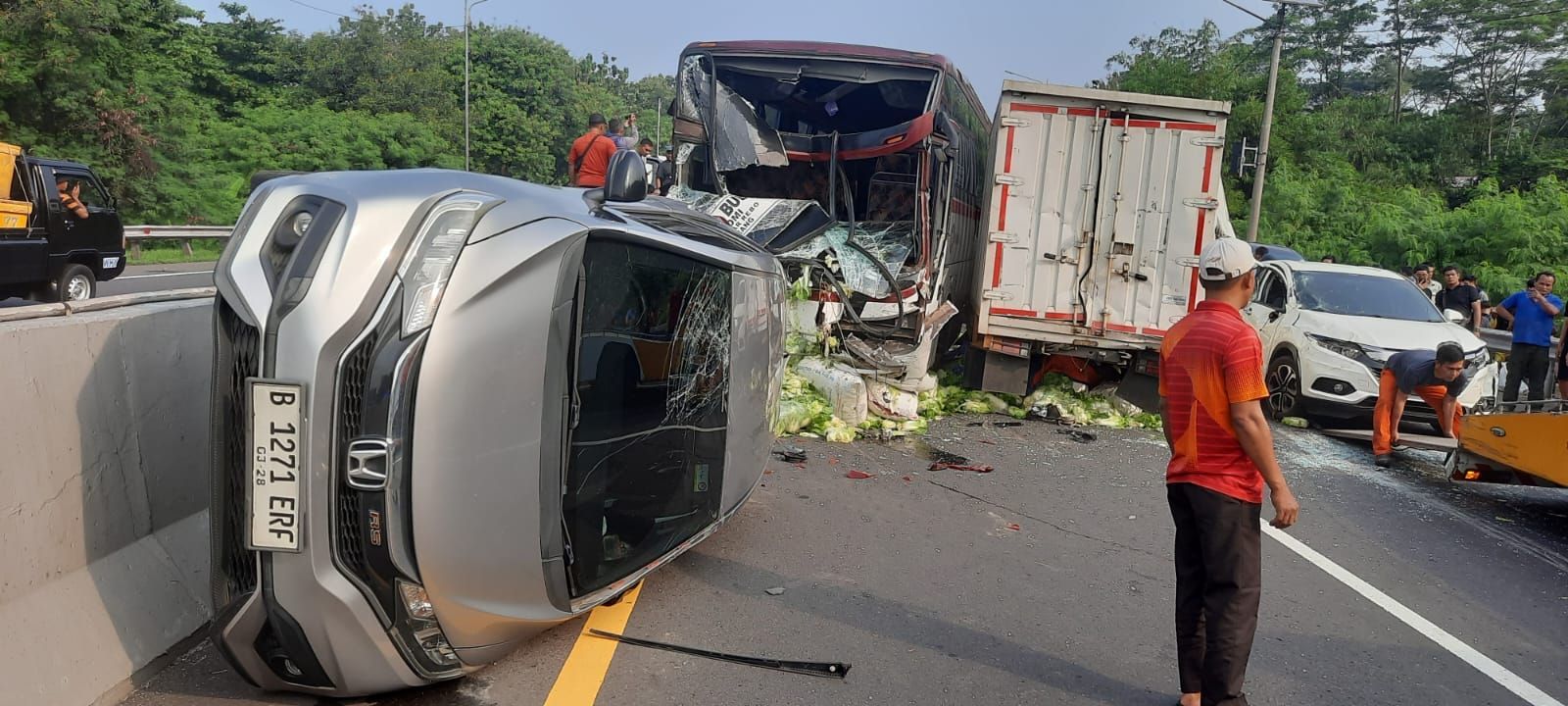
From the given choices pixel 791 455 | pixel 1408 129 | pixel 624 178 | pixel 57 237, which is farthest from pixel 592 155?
pixel 1408 129

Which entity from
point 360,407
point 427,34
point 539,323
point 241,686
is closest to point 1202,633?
point 539,323

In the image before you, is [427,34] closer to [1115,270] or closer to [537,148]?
[537,148]

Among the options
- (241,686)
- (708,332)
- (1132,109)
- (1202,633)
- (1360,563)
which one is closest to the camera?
(241,686)

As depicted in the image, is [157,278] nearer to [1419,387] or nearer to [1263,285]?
[1263,285]

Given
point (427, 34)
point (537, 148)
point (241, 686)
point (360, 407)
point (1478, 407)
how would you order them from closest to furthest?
point (360, 407) → point (241, 686) → point (1478, 407) → point (537, 148) → point (427, 34)

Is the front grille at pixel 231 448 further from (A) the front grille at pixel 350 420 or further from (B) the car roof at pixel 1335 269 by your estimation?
(B) the car roof at pixel 1335 269

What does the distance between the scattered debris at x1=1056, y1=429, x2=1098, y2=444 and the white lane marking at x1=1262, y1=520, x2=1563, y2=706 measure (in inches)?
112

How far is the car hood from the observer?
10500mm

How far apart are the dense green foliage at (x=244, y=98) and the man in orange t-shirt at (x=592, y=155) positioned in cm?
1826

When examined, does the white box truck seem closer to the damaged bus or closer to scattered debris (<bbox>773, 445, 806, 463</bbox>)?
the damaged bus

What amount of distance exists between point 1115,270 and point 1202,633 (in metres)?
6.53

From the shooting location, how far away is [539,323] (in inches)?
120

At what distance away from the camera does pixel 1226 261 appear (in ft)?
11.6

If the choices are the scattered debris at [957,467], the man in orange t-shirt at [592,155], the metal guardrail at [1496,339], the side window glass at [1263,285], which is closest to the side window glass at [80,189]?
the man in orange t-shirt at [592,155]
